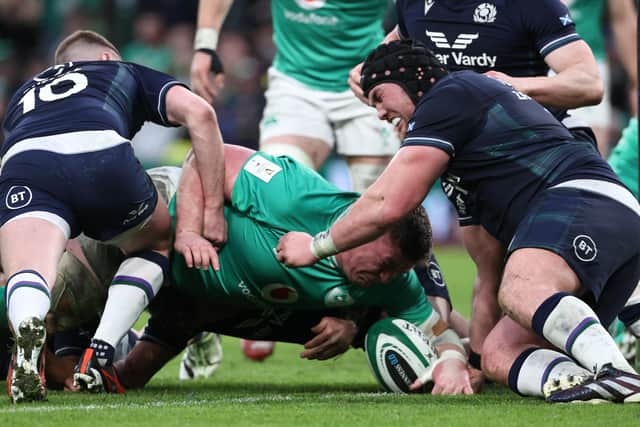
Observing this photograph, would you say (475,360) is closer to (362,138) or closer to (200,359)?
(200,359)

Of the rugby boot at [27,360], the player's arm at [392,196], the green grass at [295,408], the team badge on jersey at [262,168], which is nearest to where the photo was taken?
the green grass at [295,408]

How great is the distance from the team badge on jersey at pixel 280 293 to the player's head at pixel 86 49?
140 centimetres

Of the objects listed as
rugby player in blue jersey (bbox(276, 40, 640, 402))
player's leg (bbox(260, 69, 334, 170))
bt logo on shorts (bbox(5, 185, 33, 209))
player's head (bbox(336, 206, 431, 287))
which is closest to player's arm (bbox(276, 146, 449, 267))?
rugby player in blue jersey (bbox(276, 40, 640, 402))

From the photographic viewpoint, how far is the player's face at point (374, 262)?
5.21m

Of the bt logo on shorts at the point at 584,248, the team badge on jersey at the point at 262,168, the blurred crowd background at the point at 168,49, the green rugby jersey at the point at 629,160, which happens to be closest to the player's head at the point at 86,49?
the team badge on jersey at the point at 262,168

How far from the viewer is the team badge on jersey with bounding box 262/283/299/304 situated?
5461 mm

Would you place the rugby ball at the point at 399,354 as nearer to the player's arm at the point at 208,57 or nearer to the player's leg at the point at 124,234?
the player's leg at the point at 124,234

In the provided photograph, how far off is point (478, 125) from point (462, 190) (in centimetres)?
38

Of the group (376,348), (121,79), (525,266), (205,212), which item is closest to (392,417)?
(525,266)

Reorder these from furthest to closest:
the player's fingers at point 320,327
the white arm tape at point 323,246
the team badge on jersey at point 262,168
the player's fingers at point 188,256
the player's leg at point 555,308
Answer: the team badge on jersey at point 262,168
the player's fingers at point 320,327
the player's fingers at point 188,256
the white arm tape at point 323,246
the player's leg at point 555,308

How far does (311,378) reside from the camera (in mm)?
6160

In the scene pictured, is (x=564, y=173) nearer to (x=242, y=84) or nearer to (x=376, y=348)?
(x=376, y=348)

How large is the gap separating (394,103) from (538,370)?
1216 millimetres

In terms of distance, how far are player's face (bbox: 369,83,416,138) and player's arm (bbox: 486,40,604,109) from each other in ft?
1.70
